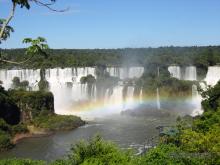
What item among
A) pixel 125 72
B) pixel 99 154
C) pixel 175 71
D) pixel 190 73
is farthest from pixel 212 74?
pixel 99 154

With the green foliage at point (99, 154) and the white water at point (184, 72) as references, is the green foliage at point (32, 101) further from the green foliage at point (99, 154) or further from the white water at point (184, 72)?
the green foliage at point (99, 154)

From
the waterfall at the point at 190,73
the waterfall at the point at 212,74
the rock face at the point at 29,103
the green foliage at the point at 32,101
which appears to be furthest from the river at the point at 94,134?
the waterfall at the point at 190,73

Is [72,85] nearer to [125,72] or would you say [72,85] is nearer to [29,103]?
[125,72]

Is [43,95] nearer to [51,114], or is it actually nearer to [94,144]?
[51,114]

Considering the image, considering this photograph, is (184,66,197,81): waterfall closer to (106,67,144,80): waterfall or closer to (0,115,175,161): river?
(106,67,144,80): waterfall

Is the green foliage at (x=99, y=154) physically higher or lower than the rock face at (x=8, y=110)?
higher

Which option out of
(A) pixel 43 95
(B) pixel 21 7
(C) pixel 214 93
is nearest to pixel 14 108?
(A) pixel 43 95
